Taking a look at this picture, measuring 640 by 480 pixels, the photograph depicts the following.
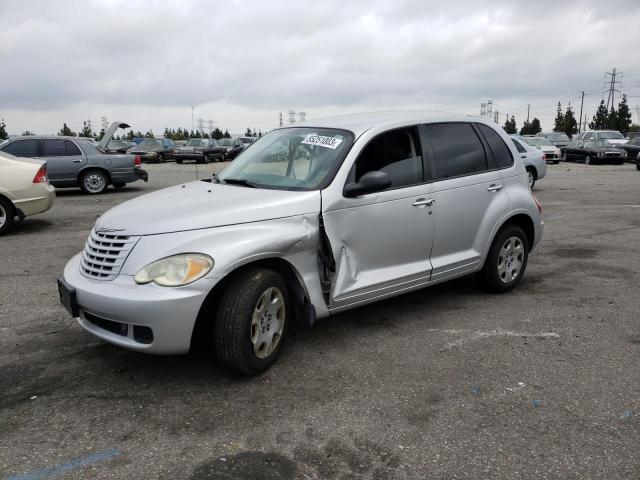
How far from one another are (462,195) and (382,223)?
103 centimetres

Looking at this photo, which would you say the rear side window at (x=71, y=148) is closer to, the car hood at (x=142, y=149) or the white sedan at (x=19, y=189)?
the white sedan at (x=19, y=189)

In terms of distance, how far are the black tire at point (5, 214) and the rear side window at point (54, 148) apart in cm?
595

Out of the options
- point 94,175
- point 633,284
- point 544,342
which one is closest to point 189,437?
point 544,342

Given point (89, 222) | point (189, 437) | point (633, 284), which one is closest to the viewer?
point (189, 437)

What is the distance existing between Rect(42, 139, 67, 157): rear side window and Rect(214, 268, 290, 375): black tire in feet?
41.8

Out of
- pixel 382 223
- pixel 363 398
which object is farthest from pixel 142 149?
pixel 363 398

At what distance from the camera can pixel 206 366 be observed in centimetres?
396

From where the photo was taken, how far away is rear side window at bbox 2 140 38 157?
13.6 meters

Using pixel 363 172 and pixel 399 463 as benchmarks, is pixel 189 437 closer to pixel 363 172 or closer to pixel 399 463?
pixel 399 463

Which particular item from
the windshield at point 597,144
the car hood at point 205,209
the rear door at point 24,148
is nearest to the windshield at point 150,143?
the rear door at point 24,148

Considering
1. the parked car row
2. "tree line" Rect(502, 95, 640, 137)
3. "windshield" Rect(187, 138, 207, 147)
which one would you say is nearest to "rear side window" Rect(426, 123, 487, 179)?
the parked car row

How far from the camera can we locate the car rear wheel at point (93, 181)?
15023 mm

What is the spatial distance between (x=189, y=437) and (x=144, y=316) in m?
0.74

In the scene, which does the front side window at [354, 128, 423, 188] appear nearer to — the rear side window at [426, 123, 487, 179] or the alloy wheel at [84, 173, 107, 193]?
the rear side window at [426, 123, 487, 179]
